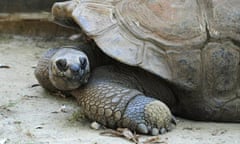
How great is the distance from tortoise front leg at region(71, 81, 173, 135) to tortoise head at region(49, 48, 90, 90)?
0.34ft

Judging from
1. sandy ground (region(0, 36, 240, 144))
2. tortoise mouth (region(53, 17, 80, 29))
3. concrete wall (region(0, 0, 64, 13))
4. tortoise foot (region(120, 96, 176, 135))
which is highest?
tortoise mouth (region(53, 17, 80, 29))

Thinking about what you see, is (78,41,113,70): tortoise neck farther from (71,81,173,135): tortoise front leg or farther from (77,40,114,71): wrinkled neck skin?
(71,81,173,135): tortoise front leg

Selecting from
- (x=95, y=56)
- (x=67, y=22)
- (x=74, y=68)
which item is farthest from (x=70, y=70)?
(x=67, y=22)

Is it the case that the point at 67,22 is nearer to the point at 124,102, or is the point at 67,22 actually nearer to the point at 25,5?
the point at 124,102

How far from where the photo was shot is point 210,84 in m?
3.89

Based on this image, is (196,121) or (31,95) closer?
(196,121)

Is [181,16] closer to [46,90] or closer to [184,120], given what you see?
[184,120]

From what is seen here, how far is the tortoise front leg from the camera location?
11.6 ft

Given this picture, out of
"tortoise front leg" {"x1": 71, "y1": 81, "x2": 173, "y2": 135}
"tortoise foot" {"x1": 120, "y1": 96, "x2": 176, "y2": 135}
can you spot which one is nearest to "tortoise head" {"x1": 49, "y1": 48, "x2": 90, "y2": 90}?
"tortoise front leg" {"x1": 71, "y1": 81, "x2": 173, "y2": 135}

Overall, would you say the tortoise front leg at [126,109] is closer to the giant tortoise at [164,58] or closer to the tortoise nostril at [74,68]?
the giant tortoise at [164,58]

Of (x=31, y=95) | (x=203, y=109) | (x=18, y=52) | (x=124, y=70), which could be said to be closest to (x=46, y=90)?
(x=31, y=95)

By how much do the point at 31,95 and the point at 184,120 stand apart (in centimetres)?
118

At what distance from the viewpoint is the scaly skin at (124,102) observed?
3545mm

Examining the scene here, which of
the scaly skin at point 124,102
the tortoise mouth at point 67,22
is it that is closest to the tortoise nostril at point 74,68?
the scaly skin at point 124,102
